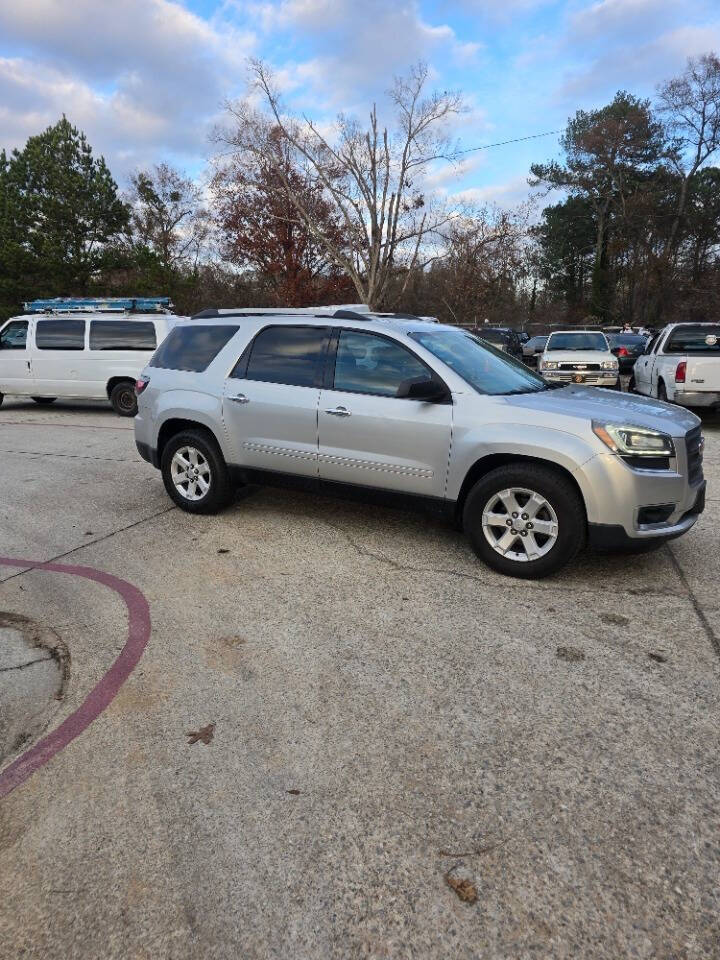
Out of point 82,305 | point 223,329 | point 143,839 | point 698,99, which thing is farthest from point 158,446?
point 698,99

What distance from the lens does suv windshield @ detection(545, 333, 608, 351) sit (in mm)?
16688

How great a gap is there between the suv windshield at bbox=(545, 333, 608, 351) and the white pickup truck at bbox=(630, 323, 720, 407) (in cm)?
333

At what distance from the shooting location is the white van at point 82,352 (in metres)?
12.3

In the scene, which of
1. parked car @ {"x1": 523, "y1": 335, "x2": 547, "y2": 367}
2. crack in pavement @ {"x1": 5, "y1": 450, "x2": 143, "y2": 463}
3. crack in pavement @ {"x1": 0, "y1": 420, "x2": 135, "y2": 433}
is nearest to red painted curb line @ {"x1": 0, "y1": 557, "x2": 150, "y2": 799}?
crack in pavement @ {"x1": 5, "y1": 450, "x2": 143, "y2": 463}

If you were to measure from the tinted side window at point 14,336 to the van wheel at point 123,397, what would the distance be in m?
2.36

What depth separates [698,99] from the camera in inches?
1620

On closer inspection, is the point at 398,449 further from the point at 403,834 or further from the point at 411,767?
the point at 403,834

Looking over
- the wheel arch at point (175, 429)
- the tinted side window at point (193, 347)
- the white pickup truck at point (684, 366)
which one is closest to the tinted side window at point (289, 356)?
the tinted side window at point (193, 347)

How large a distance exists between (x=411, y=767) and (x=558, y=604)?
70.2 inches

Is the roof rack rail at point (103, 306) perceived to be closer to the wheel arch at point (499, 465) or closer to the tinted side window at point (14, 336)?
the tinted side window at point (14, 336)

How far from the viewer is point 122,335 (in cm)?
1238

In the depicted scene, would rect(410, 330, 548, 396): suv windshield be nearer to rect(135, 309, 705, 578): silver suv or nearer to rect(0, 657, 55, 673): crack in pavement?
rect(135, 309, 705, 578): silver suv


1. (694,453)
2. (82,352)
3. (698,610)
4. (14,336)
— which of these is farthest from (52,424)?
(698,610)

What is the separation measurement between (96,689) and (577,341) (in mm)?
16498
